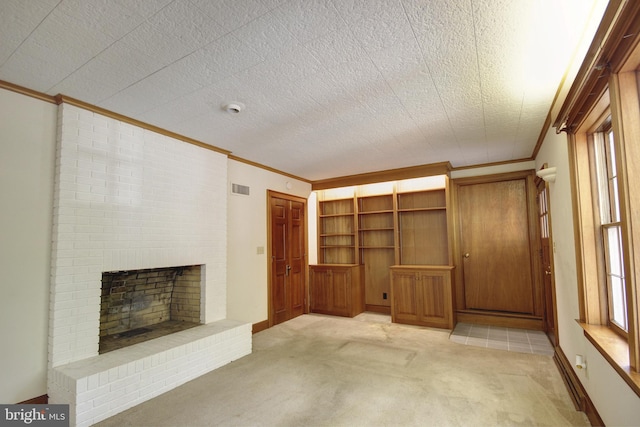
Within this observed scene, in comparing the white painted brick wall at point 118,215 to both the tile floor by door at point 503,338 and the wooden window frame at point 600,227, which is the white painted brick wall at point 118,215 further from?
the wooden window frame at point 600,227

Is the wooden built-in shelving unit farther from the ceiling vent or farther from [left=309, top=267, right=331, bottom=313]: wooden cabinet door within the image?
the ceiling vent

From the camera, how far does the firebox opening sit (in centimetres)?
336

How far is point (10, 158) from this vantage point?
2.48 meters

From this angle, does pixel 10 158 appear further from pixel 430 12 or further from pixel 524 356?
pixel 524 356

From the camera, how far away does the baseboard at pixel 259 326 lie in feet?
15.3

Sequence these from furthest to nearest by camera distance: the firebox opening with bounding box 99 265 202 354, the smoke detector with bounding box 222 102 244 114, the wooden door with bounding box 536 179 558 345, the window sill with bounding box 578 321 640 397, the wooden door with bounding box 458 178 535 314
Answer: the wooden door with bounding box 458 178 535 314 → the wooden door with bounding box 536 179 558 345 → the firebox opening with bounding box 99 265 202 354 → the smoke detector with bounding box 222 102 244 114 → the window sill with bounding box 578 321 640 397

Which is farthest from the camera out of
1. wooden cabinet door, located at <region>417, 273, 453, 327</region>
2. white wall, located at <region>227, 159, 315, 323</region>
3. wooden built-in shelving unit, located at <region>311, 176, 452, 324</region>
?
wooden built-in shelving unit, located at <region>311, 176, 452, 324</region>

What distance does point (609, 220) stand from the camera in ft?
7.13

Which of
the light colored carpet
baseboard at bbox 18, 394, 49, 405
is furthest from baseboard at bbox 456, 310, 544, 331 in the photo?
baseboard at bbox 18, 394, 49, 405

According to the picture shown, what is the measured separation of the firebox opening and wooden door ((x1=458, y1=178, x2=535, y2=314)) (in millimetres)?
4192

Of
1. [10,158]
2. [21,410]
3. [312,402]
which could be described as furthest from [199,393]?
[10,158]

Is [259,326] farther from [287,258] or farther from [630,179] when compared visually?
[630,179]

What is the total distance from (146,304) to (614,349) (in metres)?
4.27

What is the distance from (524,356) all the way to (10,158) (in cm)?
521
